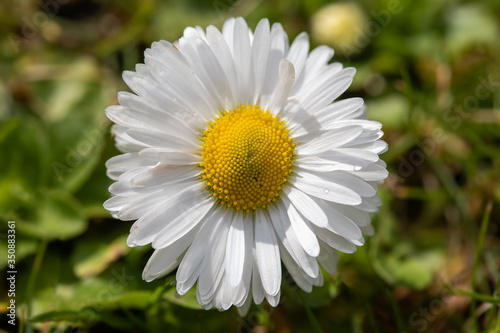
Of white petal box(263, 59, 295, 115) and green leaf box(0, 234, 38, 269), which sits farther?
green leaf box(0, 234, 38, 269)

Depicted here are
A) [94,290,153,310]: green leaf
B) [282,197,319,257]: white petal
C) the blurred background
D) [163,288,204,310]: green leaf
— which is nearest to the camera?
[282,197,319,257]: white petal

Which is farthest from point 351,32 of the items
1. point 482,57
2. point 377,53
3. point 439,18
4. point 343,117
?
point 343,117

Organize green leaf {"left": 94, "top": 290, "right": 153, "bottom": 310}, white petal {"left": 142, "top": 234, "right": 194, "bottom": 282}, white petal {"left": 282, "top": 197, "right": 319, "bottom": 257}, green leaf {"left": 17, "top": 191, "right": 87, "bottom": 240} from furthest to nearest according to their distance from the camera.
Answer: green leaf {"left": 17, "top": 191, "right": 87, "bottom": 240}, green leaf {"left": 94, "top": 290, "right": 153, "bottom": 310}, white petal {"left": 142, "top": 234, "right": 194, "bottom": 282}, white petal {"left": 282, "top": 197, "right": 319, "bottom": 257}

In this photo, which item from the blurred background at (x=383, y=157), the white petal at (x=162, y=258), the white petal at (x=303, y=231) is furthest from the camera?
the blurred background at (x=383, y=157)

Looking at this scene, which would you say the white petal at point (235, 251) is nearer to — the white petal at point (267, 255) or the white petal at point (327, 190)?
the white petal at point (267, 255)

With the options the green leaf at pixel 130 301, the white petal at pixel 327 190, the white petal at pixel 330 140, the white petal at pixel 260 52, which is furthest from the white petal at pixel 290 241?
the green leaf at pixel 130 301

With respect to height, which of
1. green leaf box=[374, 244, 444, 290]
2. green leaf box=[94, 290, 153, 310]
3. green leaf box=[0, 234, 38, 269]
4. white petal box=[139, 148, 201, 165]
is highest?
green leaf box=[0, 234, 38, 269]

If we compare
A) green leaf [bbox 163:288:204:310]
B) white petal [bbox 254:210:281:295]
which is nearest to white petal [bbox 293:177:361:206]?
white petal [bbox 254:210:281:295]

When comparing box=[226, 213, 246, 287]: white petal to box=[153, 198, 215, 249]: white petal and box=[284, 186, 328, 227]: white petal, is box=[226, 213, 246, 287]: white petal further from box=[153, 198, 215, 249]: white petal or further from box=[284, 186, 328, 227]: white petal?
box=[284, 186, 328, 227]: white petal
